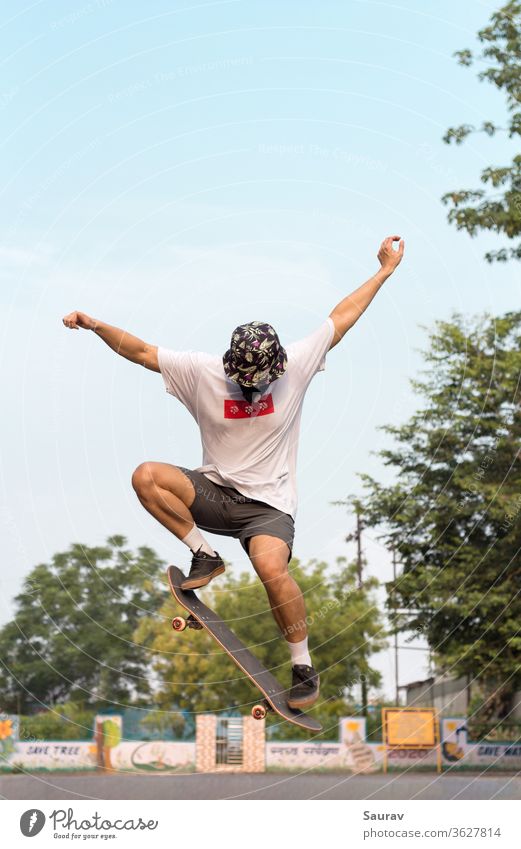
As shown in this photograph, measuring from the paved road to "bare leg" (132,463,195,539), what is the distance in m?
31.7

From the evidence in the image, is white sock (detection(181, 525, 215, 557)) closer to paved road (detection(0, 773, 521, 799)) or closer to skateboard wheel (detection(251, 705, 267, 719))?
skateboard wheel (detection(251, 705, 267, 719))

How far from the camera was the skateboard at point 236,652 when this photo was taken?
1109 cm

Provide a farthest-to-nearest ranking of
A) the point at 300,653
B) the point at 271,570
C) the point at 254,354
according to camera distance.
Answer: the point at 300,653, the point at 271,570, the point at 254,354

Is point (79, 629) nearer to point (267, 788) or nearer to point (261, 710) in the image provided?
point (267, 788)

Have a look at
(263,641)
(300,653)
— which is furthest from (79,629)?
(300,653)

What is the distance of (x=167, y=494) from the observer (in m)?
10.9

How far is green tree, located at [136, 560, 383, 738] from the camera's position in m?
58.5

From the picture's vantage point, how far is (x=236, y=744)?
2281 inches

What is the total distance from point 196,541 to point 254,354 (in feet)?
6.65

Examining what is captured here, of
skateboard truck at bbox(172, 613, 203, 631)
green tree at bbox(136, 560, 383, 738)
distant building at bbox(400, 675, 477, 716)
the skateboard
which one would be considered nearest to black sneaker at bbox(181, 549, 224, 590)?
the skateboard

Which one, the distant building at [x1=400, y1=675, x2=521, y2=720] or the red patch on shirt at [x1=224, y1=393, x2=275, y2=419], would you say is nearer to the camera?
the red patch on shirt at [x1=224, y1=393, x2=275, y2=419]

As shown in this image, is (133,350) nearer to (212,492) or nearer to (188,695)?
(212,492)
